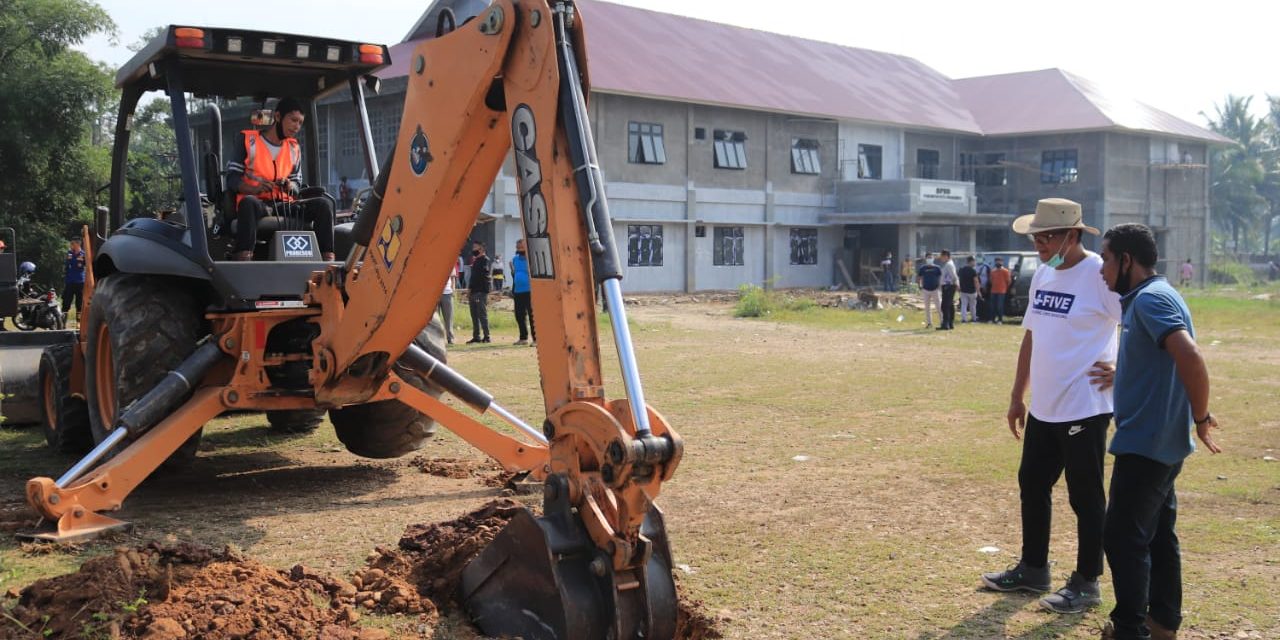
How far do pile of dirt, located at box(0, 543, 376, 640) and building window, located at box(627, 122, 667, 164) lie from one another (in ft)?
110

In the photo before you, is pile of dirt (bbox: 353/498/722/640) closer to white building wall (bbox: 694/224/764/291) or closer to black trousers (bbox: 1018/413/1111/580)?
black trousers (bbox: 1018/413/1111/580)

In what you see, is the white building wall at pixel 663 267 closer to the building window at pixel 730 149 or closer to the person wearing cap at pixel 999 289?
the building window at pixel 730 149

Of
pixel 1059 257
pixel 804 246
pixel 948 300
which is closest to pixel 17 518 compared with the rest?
pixel 1059 257

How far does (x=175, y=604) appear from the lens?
4.90m

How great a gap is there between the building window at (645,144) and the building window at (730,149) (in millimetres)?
2793

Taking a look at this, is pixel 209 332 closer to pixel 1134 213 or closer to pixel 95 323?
pixel 95 323

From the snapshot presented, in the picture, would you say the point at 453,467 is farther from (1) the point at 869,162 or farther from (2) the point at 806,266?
(1) the point at 869,162

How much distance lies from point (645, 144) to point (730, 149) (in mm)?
4311

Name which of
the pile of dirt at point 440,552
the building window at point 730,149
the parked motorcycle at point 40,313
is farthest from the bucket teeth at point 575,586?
the building window at point 730,149

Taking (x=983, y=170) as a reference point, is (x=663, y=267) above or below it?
below

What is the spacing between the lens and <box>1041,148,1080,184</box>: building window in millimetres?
47688

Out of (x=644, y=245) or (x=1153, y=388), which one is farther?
(x=644, y=245)

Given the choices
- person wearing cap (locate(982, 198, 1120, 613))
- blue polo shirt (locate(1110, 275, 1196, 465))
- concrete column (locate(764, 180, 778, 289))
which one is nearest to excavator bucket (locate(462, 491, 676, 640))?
blue polo shirt (locate(1110, 275, 1196, 465))

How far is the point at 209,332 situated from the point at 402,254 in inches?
100
